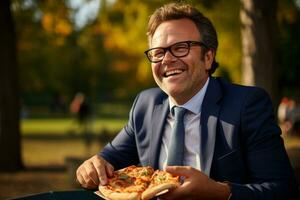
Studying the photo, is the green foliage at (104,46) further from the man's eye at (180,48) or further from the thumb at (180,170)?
the thumb at (180,170)

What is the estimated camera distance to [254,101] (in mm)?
2826

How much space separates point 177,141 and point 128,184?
42 cm

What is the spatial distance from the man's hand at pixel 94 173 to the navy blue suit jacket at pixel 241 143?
0.31m

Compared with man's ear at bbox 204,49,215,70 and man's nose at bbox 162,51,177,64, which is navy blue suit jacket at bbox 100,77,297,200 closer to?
man's ear at bbox 204,49,215,70

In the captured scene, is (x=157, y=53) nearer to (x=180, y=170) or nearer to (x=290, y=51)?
(x=180, y=170)

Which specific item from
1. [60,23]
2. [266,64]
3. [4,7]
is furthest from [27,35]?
[266,64]

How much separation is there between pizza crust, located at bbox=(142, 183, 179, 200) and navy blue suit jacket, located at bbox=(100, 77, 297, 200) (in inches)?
12.6

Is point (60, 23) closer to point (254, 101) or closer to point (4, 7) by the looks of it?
point (4, 7)

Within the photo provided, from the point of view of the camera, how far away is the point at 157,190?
234 cm

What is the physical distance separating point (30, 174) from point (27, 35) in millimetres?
11791

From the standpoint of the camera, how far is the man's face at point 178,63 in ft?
9.12

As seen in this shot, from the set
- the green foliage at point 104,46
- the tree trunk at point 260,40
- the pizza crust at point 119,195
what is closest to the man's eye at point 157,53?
the pizza crust at point 119,195

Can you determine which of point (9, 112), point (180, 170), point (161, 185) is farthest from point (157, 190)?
point (9, 112)

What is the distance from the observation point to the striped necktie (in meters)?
2.85
